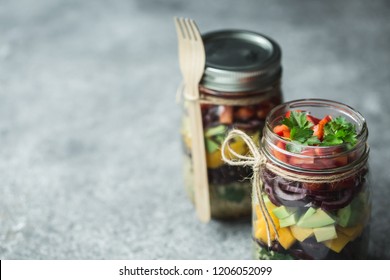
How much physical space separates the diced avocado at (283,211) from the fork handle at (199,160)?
0.23m

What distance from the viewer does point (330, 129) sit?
2.69ft

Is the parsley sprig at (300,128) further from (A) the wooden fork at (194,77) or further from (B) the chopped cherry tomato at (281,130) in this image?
(A) the wooden fork at (194,77)

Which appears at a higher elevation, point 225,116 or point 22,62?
point 225,116

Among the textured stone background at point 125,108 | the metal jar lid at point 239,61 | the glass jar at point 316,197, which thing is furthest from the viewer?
the textured stone background at point 125,108

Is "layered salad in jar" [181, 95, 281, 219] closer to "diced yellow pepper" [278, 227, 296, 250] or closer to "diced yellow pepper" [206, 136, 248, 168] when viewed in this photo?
"diced yellow pepper" [206, 136, 248, 168]

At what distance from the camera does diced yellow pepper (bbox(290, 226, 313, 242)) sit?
2.68 feet

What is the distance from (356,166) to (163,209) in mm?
460

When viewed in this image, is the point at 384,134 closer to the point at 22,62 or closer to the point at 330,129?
the point at 330,129

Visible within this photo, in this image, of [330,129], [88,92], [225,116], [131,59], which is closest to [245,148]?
[225,116]

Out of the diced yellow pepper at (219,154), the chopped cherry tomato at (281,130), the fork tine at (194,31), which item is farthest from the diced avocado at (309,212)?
the fork tine at (194,31)

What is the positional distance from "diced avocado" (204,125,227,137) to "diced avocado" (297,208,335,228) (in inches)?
10.0

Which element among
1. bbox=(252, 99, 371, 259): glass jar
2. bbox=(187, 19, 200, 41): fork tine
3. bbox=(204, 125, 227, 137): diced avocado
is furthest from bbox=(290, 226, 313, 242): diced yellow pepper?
bbox=(187, 19, 200, 41): fork tine

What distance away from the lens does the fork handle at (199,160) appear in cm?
100
